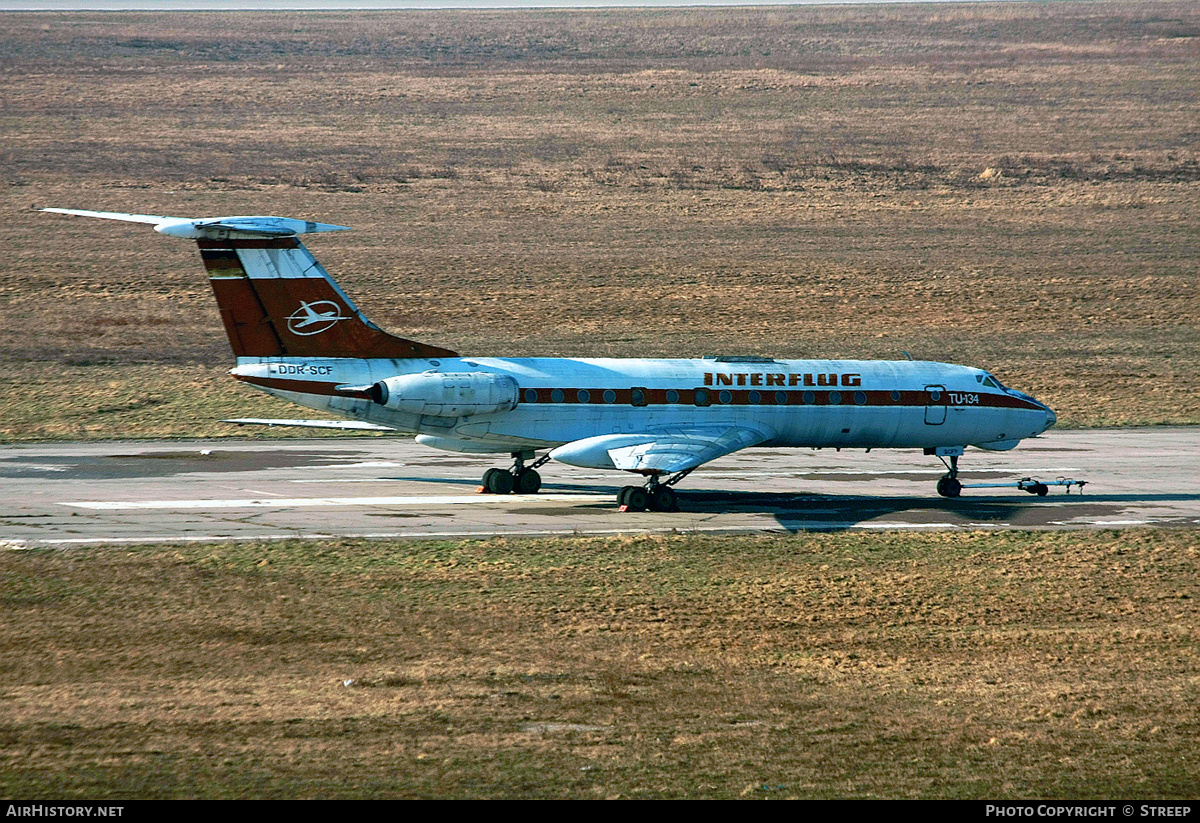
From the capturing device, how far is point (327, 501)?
27766 mm

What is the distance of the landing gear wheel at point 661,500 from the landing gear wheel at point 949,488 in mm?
6638

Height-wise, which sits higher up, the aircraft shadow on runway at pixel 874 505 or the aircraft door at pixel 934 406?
the aircraft door at pixel 934 406

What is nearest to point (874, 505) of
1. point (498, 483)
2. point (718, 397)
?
point (718, 397)

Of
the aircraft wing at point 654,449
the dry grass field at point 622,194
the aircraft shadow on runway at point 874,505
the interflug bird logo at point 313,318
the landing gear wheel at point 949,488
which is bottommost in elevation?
the aircraft shadow on runway at point 874,505

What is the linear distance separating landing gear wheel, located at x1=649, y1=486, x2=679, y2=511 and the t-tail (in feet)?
22.1

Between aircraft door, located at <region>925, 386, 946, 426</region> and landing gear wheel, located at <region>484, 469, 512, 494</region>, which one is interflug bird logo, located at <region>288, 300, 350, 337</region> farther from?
aircraft door, located at <region>925, 386, 946, 426</region>

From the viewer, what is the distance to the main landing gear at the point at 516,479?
1162 inches

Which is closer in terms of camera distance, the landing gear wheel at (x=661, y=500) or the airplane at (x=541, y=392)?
the airplane at (x=541, y=392)

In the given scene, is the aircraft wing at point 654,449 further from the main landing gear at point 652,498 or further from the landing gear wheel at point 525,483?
the landing gear wheel at point 525,483

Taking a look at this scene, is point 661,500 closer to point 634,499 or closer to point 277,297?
point 634,499

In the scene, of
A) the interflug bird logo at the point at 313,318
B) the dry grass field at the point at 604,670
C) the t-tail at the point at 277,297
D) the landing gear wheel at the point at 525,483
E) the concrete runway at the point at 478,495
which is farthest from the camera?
the landing gear wheel at the point at 525,483

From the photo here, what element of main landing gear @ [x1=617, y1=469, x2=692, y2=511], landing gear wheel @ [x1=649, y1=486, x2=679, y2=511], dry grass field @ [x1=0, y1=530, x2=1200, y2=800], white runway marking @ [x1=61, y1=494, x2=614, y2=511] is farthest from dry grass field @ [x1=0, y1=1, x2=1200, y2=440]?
dry grass field @ [x1=0, y1=530, x2=1200, y2=800]

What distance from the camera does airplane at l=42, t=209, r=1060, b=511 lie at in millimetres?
27562

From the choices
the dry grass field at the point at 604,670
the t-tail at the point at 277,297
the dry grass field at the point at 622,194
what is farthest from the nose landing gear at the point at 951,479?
the t-tail at the point at 277,297
